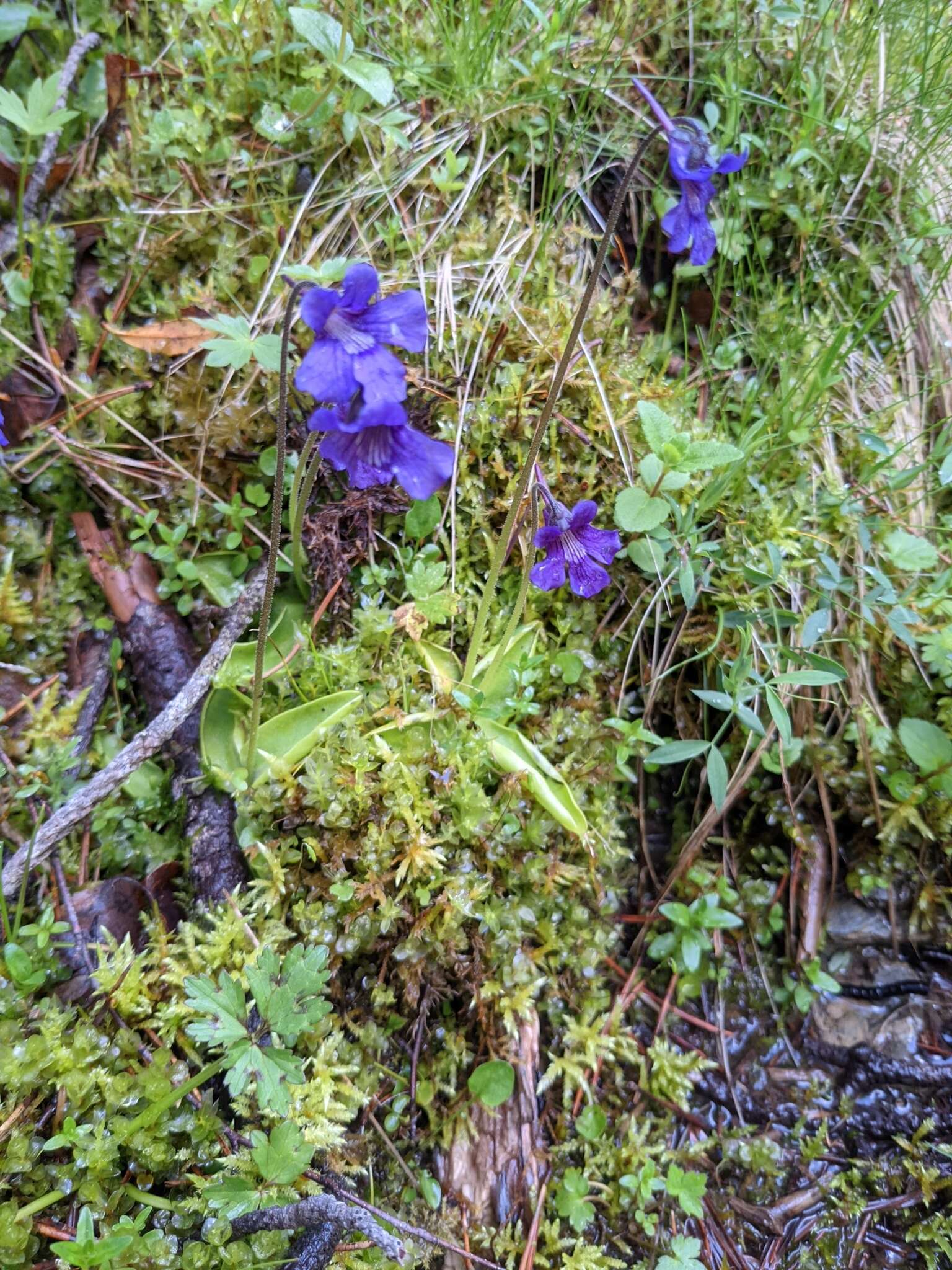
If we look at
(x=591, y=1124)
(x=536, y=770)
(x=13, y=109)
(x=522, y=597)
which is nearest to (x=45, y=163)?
(x=13, y=109)

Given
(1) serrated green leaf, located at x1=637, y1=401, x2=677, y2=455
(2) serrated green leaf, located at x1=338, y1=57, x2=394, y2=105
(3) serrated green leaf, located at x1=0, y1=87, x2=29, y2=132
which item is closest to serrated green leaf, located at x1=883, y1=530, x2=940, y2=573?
(1) serrated green leaf, located at x1=637, y1=401, x2=677, y2=455

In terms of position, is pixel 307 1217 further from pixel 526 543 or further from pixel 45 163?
pixel 45 163

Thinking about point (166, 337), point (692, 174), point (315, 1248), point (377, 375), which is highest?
point (166, 337)

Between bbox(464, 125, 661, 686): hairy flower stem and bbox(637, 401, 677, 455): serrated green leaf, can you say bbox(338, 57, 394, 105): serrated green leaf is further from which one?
bbox(637, 401, 677, 455): serrated green leaf

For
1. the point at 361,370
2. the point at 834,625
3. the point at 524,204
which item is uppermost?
the point at 524,204

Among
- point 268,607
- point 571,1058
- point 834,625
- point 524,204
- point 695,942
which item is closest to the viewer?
point 268,607

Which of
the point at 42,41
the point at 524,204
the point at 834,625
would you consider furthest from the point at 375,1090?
the point at 42,41

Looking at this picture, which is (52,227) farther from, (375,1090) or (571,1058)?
(571,1058)
